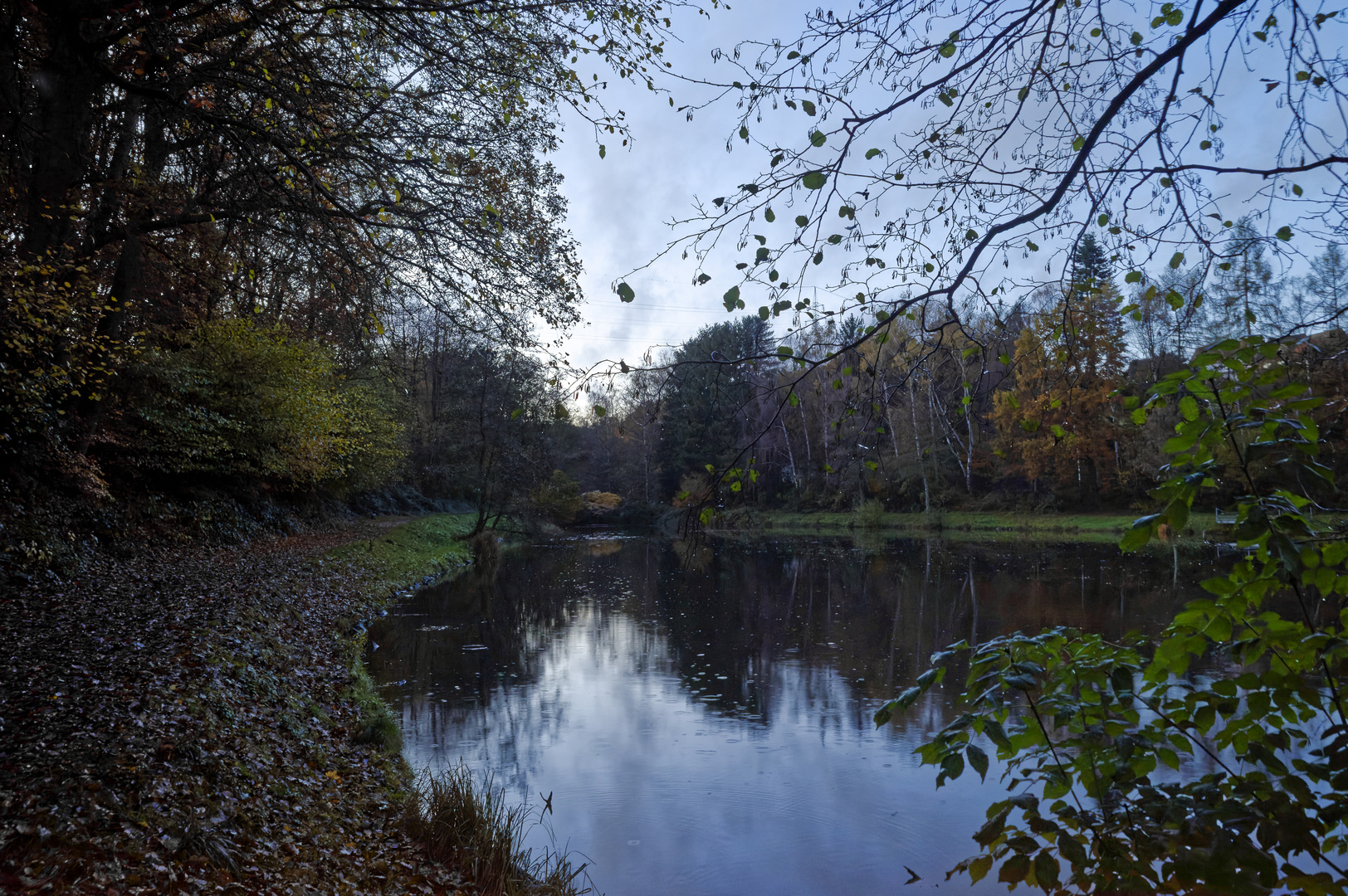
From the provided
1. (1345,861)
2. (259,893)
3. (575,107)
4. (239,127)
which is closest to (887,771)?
(1345,861)

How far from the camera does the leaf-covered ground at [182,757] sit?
11.0 ft

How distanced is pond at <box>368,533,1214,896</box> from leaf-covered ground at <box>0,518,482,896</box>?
4.14 ft

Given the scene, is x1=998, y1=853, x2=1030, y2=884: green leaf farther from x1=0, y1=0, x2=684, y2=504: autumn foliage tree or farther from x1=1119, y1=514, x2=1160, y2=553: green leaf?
x1=0, y1=0, x2=684, y2=504: autumn foliage tree

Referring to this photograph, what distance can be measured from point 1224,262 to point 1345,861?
4.29m

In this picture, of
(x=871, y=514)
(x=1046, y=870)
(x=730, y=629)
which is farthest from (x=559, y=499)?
(x=1046, y=870)

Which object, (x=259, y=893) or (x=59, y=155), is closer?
(x=259, y=893)

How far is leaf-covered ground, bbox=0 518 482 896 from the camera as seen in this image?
11.0 ft

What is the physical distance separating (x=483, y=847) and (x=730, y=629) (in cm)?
898

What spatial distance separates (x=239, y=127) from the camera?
604 cm

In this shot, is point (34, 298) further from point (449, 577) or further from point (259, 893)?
point (449, 577)

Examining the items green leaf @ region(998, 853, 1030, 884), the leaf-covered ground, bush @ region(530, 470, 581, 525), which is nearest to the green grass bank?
bush @ region(530, 470, 581, 525)

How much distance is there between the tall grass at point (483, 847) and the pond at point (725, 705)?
0.47 meters

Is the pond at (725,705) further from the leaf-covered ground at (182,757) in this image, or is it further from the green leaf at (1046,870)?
the green leaf at (1046,870)

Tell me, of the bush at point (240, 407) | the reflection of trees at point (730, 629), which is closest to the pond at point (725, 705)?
the reflection of trees at point (730, 629)
